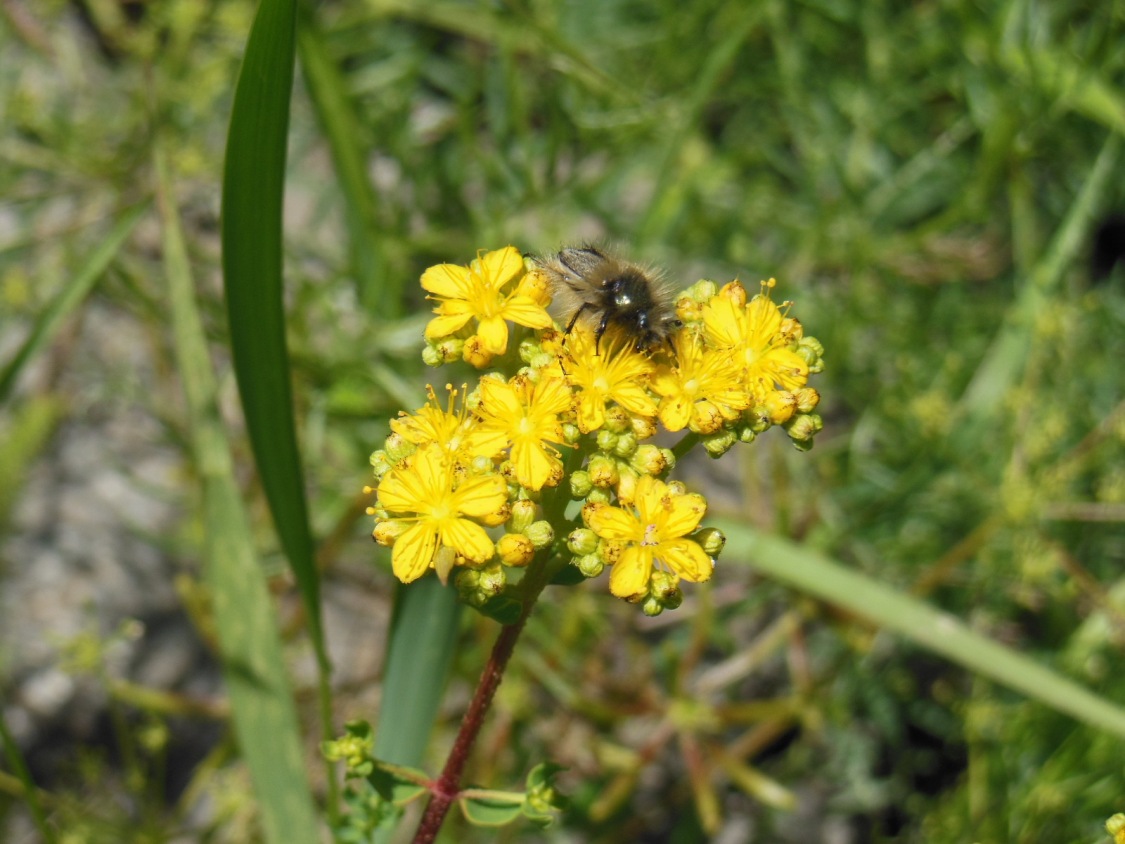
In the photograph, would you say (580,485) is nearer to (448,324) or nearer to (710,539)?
(710,539)

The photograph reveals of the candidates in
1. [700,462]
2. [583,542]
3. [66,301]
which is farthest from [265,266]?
[700,462]

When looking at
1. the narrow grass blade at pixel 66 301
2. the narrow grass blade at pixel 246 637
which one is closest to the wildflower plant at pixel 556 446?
the narrow grass blade at pixel 246 637

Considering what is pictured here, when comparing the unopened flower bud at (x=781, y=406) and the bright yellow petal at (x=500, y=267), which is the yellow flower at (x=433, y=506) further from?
the unopened flower bud at (x=781, y=406)

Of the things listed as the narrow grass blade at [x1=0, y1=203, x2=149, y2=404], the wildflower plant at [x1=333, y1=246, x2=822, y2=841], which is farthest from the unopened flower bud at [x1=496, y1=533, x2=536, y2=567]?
the narrow grass blade at [x1=0, y1=203, x2=149, y2=404]

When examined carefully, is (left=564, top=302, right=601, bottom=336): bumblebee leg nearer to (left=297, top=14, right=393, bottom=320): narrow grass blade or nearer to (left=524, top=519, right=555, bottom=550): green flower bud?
(left=524, top=519, right=555, bottom=550): green flower bud

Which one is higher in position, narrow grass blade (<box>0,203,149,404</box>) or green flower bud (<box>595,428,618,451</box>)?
narrow grass blade (<box>0,203,149,404</box>)

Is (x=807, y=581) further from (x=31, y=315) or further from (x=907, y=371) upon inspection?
(x=31, y=315)
